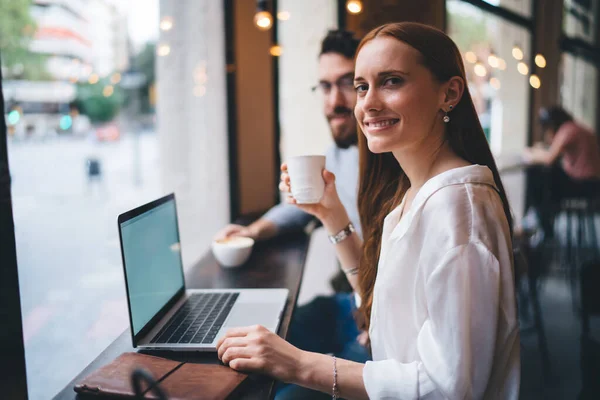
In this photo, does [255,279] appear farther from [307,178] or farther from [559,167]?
[559,167]

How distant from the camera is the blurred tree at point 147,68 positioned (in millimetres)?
2242

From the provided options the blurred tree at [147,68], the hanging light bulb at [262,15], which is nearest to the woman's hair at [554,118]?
the hanging light bulb at [262,15]

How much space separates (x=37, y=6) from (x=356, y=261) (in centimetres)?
115

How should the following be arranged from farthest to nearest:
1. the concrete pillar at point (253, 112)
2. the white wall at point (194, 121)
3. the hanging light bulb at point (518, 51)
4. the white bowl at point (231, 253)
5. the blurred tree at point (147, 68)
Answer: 1. the hanging light bulb at point (518, 51)
2. the concrete pillar at point (253, 112)
3. the white wall at point (194, 121)
4. the blurred tree at point (147, 68)
5. the white bowl at point (231, 253)

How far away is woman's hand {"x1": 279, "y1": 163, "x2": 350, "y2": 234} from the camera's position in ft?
4.80

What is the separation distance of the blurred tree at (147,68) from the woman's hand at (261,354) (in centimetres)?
157

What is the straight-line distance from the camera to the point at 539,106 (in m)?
6.23

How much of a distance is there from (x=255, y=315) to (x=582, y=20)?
852 cm

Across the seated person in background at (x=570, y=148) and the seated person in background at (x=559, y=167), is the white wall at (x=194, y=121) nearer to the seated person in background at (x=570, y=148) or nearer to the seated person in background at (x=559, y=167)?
the seated person in background at (x=559, y=167)

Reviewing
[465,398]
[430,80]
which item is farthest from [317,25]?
[465,398]

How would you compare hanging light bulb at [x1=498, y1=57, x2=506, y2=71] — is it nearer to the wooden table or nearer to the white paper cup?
the wooden table

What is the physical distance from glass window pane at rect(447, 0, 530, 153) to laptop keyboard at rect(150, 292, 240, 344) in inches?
160

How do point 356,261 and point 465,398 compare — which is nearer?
point 465,398

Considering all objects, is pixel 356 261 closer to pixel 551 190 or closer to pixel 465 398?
pixel 465 398
